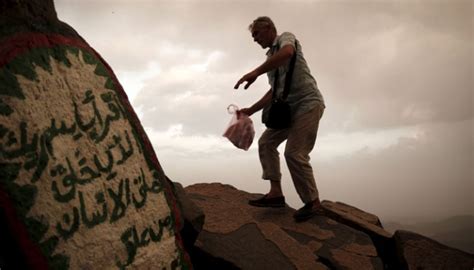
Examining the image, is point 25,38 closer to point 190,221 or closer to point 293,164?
point 190,221

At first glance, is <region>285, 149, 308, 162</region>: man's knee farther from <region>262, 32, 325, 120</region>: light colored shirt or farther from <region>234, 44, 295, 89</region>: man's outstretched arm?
<region>234, 44, 295, 89</region>: man's outstretched arm

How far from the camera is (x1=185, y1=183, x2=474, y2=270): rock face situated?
2557mm

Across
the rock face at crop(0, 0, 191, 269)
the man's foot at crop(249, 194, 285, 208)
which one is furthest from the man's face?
the rock face at crop(0, 0, 191, 269)

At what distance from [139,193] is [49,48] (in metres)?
0.88

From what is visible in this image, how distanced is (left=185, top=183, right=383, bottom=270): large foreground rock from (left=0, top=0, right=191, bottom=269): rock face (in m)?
0.65

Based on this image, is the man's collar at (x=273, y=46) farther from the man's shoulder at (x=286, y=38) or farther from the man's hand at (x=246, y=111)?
the man's hand at (x=246, y=111)

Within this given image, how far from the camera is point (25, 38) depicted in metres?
1.68

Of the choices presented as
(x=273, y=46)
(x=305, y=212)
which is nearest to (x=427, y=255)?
(x=305, y=212)

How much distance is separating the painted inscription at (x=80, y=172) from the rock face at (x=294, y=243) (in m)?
0.73

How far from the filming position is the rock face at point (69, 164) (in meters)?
1.47

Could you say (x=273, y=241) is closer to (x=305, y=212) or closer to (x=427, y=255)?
(x=305, y=212)

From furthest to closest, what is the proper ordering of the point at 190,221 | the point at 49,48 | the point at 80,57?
the point at 190,221
the point at 80,57
the point at 49,48

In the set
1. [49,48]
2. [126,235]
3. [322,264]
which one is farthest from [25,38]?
[322,264]

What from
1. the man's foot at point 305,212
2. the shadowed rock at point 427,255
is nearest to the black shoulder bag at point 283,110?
the man's foot at point 305,212
